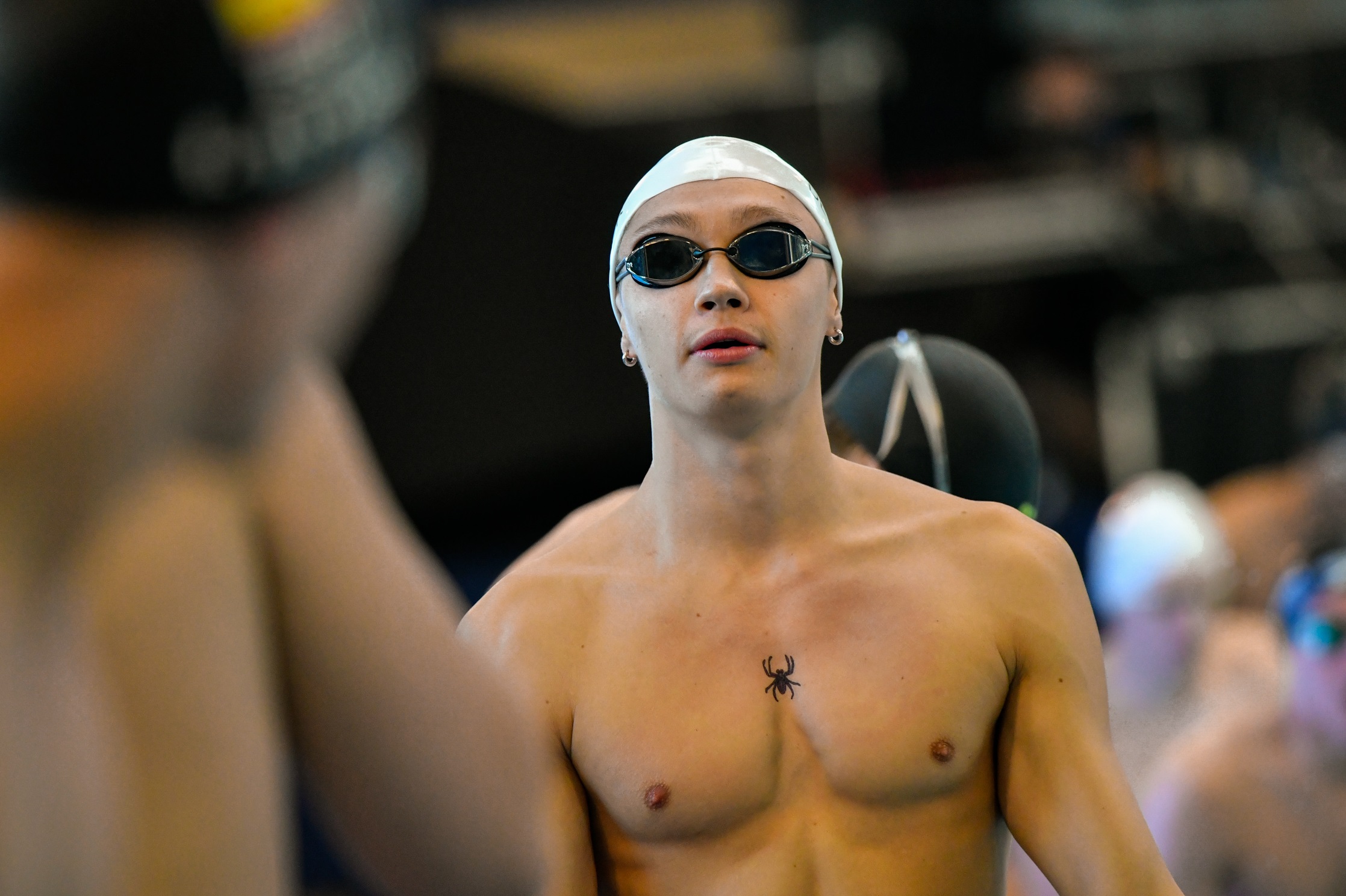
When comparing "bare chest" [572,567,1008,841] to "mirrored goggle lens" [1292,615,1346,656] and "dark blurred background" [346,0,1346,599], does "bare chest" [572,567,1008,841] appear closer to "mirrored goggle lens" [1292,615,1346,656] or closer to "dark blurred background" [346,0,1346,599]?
"mirrored goggle lens" [1292,615,1346,656]

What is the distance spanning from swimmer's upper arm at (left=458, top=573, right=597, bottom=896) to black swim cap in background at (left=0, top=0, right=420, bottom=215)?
1261 millimetres

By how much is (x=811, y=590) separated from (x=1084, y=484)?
689 centimetres

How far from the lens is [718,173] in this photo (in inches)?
94.1

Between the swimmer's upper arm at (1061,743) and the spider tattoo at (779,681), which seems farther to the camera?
the spider tattoo at (779,681)

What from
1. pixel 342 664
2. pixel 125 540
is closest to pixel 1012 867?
pixel 342 664

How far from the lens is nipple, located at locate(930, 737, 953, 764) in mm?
2371

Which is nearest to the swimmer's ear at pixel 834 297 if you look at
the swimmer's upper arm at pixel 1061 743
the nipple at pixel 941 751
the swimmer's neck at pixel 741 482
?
the swimmer's neck at pixel 741 482

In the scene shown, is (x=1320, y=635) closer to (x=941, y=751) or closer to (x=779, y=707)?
(x=941, y=751)

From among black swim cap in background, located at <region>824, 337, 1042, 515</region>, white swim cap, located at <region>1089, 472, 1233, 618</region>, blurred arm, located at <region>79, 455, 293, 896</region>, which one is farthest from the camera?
white swim cap, located at <region>1089, 472, 1233, 618</region>

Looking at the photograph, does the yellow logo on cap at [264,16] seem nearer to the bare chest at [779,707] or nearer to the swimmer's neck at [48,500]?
the swimmer's neck at [48,500]

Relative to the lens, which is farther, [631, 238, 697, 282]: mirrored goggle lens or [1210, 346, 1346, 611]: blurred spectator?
[1210, 346, 1346, 611]: blurred spectator

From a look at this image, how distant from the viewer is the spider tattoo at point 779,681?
7.93 feet

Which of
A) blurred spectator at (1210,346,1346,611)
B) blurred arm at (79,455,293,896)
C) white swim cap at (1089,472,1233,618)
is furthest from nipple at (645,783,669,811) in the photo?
blurred spectator at (1210,346,1346,611)

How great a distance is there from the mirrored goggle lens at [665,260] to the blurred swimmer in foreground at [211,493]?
3.10 ft
